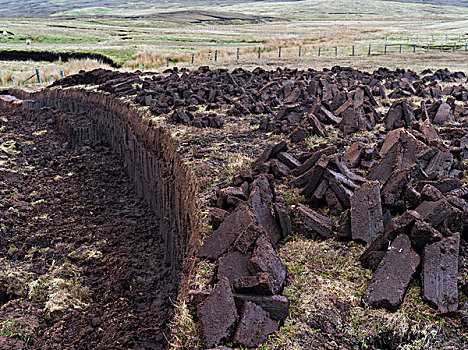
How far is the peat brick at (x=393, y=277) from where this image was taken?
12.7ft

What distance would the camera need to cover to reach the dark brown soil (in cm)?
676

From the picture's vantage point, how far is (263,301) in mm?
3820

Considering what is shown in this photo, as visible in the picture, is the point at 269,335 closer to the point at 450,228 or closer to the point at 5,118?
the point at 450,228

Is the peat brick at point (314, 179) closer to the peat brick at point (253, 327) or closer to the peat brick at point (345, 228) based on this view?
the peat brick at point (345, 228)

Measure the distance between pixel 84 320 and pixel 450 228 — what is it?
18.3ft

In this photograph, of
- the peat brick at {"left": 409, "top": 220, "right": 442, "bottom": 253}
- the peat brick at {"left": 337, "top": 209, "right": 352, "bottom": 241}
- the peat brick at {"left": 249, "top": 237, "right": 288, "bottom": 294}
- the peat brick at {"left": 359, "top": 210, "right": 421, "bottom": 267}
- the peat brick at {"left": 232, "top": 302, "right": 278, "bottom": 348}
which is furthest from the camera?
the peat brick at {"left": 337, "top": 209, "right": 352, "bottom": 241}

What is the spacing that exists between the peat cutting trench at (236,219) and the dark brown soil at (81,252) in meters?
0.04

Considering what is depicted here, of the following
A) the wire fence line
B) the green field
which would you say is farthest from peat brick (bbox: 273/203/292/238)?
the wire fence line

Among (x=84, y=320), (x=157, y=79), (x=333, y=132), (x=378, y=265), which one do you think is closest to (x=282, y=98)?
(x=333, y=132)

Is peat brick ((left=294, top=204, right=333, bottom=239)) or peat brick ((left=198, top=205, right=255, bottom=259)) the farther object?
peat brick ((left=294, top=204, right=333, bottom=239))

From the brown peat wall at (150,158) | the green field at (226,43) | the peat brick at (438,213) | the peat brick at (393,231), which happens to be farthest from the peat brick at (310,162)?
the green field at (226,43)

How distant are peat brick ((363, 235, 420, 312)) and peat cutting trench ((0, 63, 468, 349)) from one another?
0.01m

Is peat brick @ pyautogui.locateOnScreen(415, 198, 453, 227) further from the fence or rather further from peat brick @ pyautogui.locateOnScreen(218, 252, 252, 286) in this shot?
the fence

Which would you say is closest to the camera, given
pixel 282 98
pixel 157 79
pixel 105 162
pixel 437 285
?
pixel 437 285
